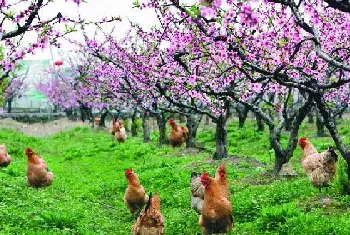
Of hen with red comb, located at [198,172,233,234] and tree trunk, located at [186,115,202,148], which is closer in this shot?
hen with red comb, located at [198,172,233,234]

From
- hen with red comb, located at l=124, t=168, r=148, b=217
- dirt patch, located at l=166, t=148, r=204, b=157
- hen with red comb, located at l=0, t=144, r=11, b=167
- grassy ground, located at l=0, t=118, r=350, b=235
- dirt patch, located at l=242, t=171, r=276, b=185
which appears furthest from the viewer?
dirt patch, located at l=166, t=148, r=204, b=157

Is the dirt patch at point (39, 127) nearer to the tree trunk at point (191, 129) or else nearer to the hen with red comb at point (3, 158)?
the tree trunk at point (191, 129)

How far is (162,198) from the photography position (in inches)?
540

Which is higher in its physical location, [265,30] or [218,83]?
[265,30]

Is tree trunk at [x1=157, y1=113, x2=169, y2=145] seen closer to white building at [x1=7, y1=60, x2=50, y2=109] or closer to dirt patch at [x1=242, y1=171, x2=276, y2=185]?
dirt patch at [x1=242, y1=171, x2=276, y2=185]

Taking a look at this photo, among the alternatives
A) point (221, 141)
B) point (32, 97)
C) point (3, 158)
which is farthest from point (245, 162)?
point (32, 97)

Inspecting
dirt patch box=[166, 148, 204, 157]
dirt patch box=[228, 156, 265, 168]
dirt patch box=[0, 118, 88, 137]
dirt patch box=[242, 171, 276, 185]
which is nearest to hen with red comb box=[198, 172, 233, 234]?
dirt patch box=[242, 171, 276, 185]

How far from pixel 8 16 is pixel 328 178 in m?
7.63

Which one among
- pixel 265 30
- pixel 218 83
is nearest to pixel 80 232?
pixel 265 30

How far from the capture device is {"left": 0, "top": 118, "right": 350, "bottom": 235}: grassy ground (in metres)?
9.66

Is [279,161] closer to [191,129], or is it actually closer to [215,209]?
[215,209]

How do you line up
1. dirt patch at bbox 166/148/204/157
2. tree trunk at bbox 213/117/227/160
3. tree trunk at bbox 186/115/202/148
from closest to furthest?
tree trunk at bbox 213/117/227/160 → dirt patch at bbox 166/148/204/157 → tree trunk at bbox 186/115/202/148

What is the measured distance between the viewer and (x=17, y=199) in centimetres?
1241

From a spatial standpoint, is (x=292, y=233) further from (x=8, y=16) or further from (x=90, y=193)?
(x=90, y=193)
